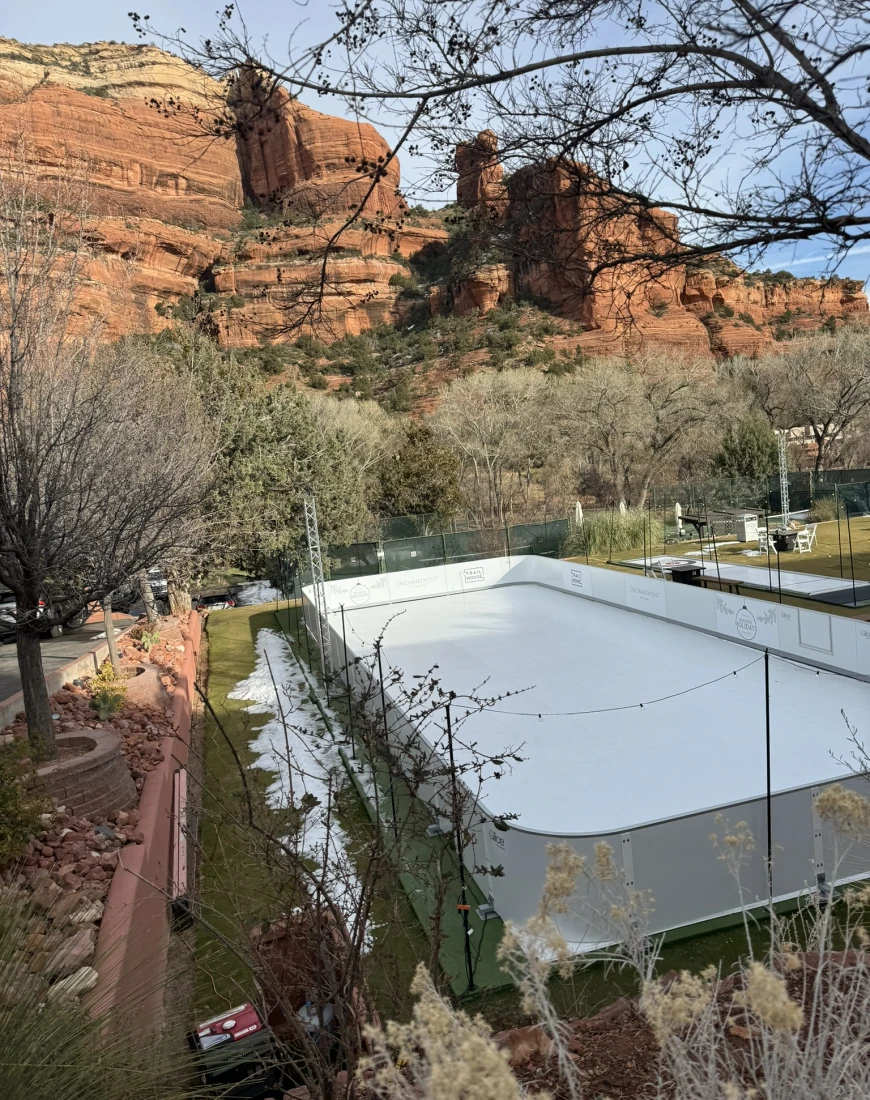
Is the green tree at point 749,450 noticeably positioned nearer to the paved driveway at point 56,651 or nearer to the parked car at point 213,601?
the parked car at point 213,601

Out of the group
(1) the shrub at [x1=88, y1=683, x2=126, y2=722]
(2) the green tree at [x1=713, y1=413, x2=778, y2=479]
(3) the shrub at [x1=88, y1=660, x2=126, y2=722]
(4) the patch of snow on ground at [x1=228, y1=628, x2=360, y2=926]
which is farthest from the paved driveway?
(2) the green tree at [x1=713, y1=413, x2=778, y2=479]

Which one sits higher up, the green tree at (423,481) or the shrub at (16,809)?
the green tree at (423,481)

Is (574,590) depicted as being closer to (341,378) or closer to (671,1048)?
(671,1048)

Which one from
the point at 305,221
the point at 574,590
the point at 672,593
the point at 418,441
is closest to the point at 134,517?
the point at 305,221

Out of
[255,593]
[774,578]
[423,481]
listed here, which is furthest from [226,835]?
[423,481]

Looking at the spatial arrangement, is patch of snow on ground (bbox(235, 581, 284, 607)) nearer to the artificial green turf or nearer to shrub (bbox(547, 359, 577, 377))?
the artificial green turf

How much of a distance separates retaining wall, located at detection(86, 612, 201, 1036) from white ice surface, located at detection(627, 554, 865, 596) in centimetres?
1129

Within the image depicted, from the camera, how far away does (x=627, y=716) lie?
30.8 ft

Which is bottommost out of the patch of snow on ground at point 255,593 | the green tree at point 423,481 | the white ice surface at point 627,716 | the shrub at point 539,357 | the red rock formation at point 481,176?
the white ice surface at point 627,716

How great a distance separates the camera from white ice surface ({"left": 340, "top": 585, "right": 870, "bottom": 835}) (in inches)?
275

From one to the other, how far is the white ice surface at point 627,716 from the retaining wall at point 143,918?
9.03 feet

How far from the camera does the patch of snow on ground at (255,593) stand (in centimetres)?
2534

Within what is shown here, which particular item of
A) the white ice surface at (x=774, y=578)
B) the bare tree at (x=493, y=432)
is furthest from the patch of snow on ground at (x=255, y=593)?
the white ice surface at (x=774, y=578)

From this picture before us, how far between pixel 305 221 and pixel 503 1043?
156 inches
